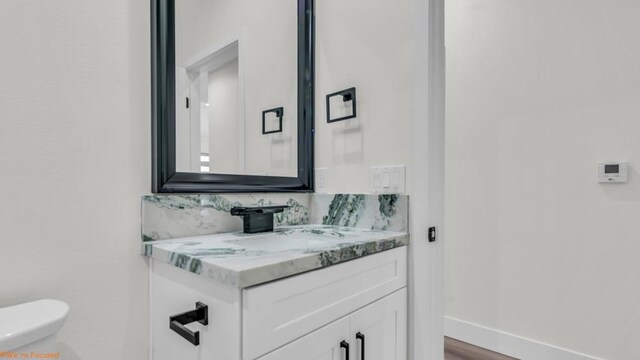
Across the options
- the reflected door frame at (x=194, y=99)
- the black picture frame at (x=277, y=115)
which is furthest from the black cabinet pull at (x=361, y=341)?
the black picture frame at (x=277, y=115)

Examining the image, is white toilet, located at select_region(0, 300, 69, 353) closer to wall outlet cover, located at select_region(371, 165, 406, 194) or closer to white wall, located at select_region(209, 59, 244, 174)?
white wall, located at select_region(209, 59, 244, 174)

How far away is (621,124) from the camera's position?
159 cm

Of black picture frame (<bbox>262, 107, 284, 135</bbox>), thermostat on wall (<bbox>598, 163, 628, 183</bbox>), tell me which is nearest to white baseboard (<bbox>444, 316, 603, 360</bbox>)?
thermostat on wall (<bbox>598, 163, 628, 183</bbox>)

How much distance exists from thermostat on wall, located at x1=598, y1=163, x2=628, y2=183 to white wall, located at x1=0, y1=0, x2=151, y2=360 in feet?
6.94

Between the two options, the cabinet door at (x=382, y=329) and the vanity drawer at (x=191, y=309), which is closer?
the vanity drawer at (x=191, y=309)

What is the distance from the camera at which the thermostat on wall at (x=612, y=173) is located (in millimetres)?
1565

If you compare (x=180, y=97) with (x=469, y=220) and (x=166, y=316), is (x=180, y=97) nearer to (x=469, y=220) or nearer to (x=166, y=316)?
(x=166, y=316)

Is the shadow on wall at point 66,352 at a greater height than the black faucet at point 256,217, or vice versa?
the black faucet at point 256,217

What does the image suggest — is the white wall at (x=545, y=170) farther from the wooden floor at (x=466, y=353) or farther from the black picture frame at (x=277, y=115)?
the black picture frame at (x=277, y=115)

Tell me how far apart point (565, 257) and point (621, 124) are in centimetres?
75

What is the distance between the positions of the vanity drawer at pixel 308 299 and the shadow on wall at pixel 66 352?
1.70ft

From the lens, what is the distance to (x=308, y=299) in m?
0.78

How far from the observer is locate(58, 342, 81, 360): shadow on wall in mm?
782

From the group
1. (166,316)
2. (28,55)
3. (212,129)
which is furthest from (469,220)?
(28,55)
